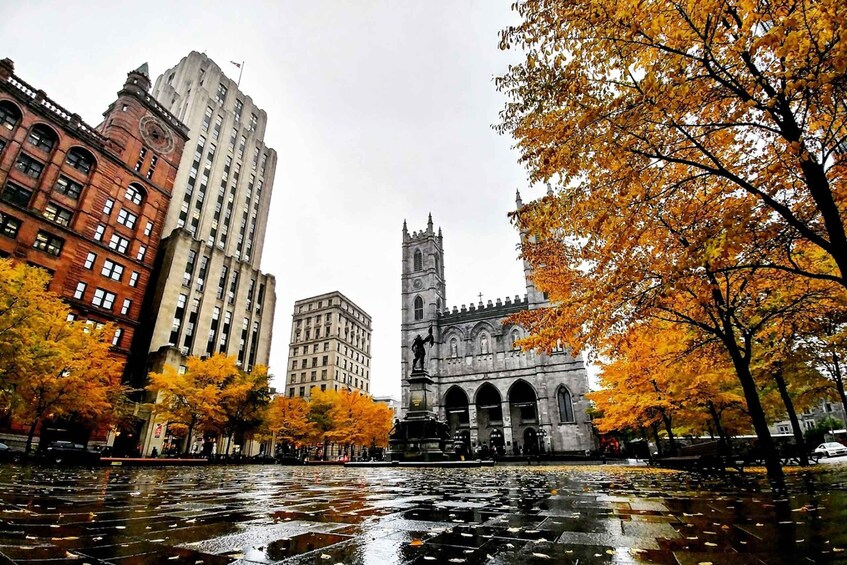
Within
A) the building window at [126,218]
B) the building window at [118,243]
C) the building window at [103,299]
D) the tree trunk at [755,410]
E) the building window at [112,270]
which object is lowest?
the tree trunk at [755,410]

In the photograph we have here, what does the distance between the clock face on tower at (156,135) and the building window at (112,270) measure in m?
14.2

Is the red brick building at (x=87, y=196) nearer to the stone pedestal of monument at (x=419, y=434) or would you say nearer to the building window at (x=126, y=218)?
the building window at (x=126, y=218)

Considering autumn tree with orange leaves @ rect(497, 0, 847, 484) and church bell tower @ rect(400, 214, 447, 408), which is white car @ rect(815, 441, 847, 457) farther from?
church bell tower @ rect(400, 214, 447, 408)

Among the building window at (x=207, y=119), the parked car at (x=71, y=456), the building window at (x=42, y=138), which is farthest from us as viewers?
the building window at (x=207, y=119)

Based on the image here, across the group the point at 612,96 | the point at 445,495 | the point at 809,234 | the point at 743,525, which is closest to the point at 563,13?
the point at 612,96

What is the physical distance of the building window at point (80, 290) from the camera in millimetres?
31831

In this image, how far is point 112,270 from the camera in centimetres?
3516

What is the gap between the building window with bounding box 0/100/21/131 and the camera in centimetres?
2991

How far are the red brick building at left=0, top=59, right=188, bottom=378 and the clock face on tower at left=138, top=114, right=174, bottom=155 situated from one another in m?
0.12

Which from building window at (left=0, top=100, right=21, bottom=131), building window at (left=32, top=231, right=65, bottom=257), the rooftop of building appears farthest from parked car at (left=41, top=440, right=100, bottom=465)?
the rooftop of building

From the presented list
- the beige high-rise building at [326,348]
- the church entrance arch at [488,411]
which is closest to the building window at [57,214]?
the beige high-rise building at [326,348]

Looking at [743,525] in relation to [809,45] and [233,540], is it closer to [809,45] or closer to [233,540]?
[233,540]

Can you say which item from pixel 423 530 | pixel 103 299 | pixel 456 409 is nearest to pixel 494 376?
pixel 456 409

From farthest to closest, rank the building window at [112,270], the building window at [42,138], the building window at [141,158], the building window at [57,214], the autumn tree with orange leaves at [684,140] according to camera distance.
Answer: the building window at [141,158]
the building window at [112,270]
the building window at [42,138]
the building window at [57,214]
the autumn tree with orange leaves at [684,140]
